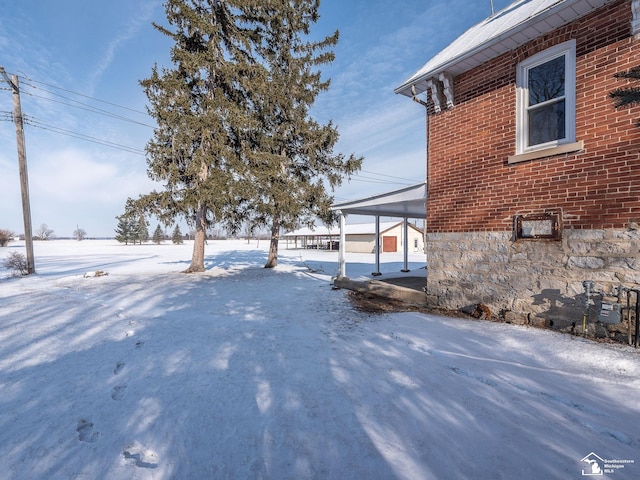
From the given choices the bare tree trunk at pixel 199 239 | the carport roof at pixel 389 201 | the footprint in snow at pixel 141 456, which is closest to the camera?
the footprint in snow at pixel 141 456

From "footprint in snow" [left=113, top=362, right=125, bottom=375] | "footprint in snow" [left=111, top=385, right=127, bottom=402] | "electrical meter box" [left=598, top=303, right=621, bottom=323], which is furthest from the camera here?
"electrical meter box" [left=598, top=303, right=621, bottom=323]

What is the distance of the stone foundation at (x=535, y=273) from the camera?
171 inches

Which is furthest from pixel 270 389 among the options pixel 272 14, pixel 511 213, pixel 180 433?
pixel 272 14

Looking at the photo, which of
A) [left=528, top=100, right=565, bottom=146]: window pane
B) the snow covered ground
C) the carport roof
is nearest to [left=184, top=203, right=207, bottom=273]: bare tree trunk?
the carport roof

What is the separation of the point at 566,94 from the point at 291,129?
12.8m

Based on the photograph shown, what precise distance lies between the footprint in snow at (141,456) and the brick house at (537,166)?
579cm

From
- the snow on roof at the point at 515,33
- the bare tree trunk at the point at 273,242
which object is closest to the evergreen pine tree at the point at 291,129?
the bare tree trunk at the point at 273,242

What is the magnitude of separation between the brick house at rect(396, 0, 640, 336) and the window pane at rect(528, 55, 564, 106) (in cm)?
2

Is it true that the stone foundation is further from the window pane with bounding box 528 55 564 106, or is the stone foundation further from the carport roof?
the window pane with bounding box 528 55 564 106

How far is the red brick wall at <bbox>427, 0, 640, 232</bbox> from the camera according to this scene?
4.32 meters

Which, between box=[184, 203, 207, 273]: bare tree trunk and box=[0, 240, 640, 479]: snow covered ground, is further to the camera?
box=[184, 203, 207, 273]: bare tree trunk

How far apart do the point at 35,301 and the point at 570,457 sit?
417 inches

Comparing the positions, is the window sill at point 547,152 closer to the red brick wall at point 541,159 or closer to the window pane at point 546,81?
the red brick wall at point 541,159

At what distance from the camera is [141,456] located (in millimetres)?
2172
